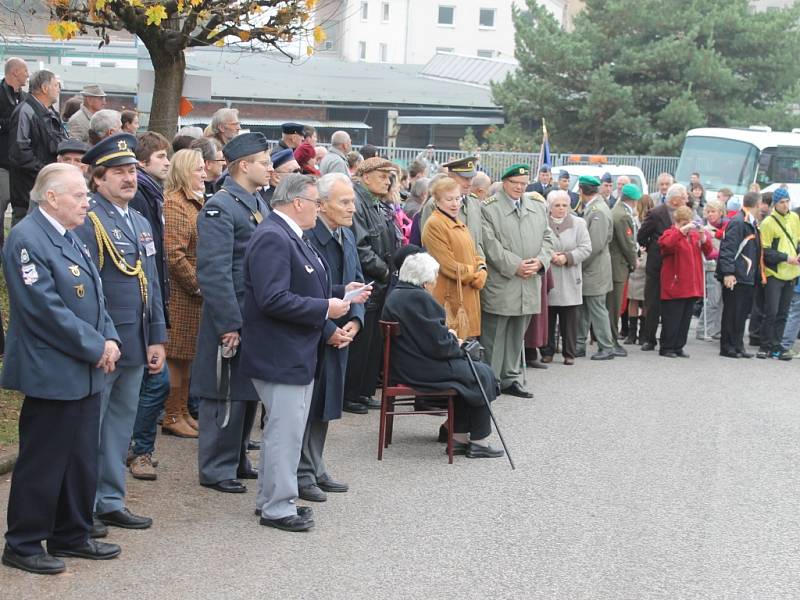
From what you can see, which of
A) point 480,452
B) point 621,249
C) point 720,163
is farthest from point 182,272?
point 720,163

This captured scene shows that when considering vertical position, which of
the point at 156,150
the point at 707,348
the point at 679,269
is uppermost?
the point at 156,150

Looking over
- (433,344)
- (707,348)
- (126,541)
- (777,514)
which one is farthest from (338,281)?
(707,348)

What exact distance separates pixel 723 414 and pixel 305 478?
5119 millimetres

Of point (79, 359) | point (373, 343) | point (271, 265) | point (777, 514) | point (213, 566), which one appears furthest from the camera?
point (373, 343)

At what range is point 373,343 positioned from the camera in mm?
10992

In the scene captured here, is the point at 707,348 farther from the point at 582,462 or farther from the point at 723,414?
the point at 582,462

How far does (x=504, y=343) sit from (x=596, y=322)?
124 inches

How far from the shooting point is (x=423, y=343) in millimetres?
8797

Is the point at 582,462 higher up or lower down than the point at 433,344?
lower down

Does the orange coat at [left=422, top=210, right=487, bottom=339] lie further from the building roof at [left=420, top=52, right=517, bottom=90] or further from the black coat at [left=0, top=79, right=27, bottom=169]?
the building roof at [left=420, top=52, right=517, bottom=90]

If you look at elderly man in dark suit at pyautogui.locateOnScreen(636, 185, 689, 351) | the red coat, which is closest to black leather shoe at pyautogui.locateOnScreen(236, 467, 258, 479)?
the red coat

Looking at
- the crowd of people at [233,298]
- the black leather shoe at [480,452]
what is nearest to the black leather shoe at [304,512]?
the crowd of people at [233,298]

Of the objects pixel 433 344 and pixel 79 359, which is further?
pixel 433 344

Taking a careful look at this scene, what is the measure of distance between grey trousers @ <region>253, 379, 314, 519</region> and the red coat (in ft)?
28.4
